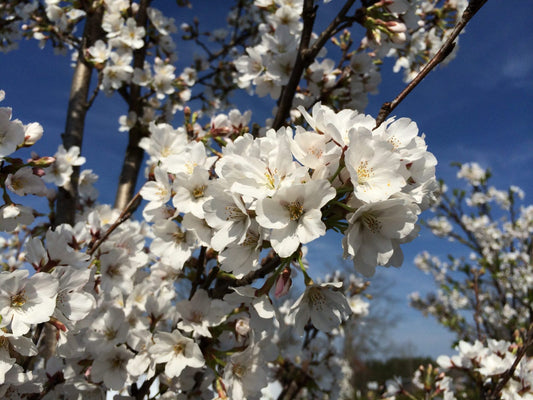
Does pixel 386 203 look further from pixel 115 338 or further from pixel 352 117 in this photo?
pixel 115 338

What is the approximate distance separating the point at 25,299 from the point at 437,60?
1.33 meters

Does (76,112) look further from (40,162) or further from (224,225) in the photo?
(224,225)

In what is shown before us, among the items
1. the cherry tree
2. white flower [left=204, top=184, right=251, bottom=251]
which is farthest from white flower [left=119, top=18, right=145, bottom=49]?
white flower [left=204, top=184, right=251, bottom=251]

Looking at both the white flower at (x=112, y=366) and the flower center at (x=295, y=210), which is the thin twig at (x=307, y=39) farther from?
the white flower at (x=112, y=366)

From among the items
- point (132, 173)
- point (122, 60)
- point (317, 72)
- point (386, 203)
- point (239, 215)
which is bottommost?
point (132, 173)

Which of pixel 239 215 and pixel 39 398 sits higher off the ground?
pixel 239 215

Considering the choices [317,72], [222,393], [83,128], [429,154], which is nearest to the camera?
Result: [429,154]

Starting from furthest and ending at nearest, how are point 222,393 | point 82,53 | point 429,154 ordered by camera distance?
Result: point 82,53 < point 222,393 < point 429,154

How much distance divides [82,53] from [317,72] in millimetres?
2082

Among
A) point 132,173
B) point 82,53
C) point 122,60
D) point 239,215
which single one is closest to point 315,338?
point 132,173

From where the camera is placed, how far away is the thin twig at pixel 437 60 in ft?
2.94

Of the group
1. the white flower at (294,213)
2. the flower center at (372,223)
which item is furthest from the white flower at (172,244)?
the flower center at (372,223)

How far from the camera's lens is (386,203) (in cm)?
85

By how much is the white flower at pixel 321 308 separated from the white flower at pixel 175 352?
500 mm
